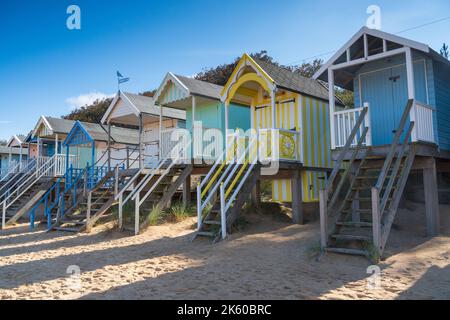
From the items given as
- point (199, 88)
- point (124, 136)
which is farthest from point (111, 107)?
point (124, 136)

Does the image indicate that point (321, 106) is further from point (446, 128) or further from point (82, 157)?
point (82, 157)

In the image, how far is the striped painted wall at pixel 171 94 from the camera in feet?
47.2

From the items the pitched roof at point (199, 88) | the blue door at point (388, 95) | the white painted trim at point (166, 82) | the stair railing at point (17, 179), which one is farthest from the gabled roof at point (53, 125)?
the blue door at point (388, 95)

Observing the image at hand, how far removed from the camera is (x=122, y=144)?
2211cm

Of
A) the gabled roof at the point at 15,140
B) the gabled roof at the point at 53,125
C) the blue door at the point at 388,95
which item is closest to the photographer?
the blue door at the point at 388,95

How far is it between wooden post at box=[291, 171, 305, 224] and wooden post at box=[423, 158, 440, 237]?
137 inches

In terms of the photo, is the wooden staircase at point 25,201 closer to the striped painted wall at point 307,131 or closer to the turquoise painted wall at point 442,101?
the striped painted wall at point 307,131

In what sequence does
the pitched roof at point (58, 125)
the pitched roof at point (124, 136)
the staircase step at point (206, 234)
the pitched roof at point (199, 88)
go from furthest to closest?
the pitched roof at point (58, 125)
the pitched roof at point (124, 136)
the pitched roof at point (199, 88)
the staircase step at point (206, 234)

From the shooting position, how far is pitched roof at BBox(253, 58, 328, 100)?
1185 cm

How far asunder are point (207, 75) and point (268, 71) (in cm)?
2250

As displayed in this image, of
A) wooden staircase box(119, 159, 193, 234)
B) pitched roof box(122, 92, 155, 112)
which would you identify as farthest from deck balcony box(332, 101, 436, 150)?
pitched roof box(122, 92, 155, 112)

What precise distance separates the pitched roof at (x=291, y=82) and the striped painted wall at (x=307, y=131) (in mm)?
313

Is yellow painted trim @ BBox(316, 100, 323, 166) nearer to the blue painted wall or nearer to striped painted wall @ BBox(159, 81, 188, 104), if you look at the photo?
the blue painted wall

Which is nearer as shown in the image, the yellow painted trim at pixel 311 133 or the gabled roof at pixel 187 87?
the yellow painted trim at pixel 311 133
